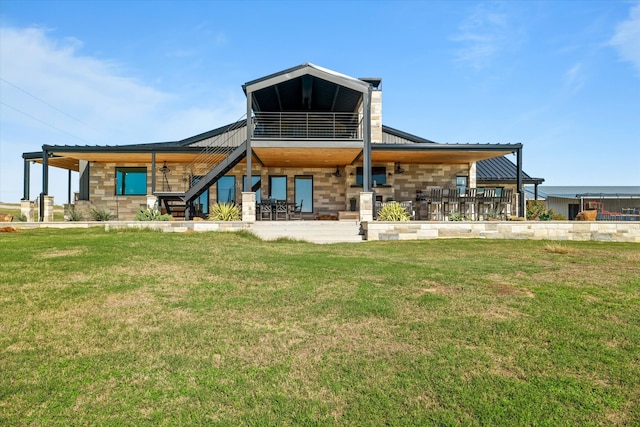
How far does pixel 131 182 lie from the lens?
66.7 feet

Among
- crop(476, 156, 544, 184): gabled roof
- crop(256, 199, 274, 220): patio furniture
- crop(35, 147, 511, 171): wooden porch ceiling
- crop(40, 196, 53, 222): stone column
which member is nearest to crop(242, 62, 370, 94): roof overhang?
crop(35, 147, 511, 171): wooden porch ceiling

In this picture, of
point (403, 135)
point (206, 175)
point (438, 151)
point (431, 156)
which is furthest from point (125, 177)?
point (438, 151)

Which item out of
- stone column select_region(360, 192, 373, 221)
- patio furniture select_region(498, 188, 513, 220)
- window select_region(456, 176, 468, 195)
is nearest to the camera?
stone column select_region(360, 192, 373, 221)

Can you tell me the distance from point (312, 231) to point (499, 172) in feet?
52.8

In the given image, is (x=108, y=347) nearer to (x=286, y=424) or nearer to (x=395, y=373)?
(x=286, y=424)

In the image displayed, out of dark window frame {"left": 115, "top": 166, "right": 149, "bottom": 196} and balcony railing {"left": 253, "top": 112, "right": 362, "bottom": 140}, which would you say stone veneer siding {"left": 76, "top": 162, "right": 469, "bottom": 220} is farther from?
balcony railing {"left": 253, "top": 112, "right": 362, "bottom": 140}

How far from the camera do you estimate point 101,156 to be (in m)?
18.3

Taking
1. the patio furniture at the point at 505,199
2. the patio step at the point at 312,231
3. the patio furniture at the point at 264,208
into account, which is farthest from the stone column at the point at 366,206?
the patio furniture at the point at 505,199

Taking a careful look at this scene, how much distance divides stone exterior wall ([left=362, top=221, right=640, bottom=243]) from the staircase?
19.3 ft

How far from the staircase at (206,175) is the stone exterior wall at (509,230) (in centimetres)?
589

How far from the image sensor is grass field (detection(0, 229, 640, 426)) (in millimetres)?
3129

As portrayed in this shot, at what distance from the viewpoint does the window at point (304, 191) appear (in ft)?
66.8

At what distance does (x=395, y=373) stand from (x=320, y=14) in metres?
9.95

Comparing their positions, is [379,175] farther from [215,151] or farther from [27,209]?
[27,209]
